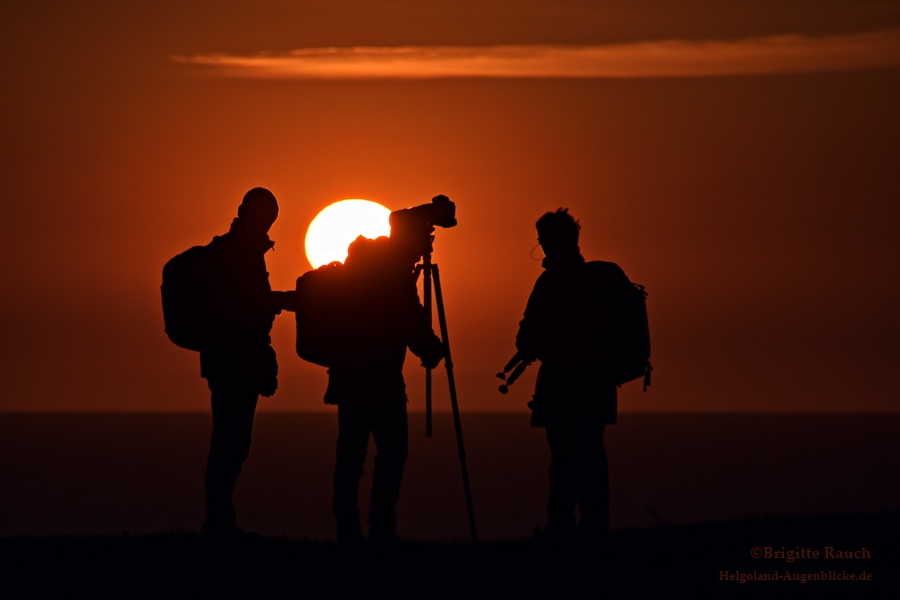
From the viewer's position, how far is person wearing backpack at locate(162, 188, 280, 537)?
335 inches

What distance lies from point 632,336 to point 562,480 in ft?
4.08

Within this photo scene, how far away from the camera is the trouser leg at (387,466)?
850cm

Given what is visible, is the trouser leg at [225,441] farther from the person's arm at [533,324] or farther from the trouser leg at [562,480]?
the trouser leg at [562,480]

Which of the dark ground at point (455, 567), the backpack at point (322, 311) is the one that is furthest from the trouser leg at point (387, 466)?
the backpack at point (322, 311)

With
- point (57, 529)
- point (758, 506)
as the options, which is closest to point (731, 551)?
point (57, 529)

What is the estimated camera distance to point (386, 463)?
27.9ft

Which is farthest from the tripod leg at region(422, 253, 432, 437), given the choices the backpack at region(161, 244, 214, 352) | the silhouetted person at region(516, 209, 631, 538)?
the backpack at region(161, 244, 214, 352)

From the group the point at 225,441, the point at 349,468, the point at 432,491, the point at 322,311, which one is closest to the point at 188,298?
the point at 322,311

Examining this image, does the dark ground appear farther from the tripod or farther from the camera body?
the camera body

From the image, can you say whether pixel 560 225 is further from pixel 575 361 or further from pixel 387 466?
pixel 387 466

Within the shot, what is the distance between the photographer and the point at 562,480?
348 inches

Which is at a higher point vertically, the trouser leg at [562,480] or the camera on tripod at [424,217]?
the camera on tripod at [424,217]

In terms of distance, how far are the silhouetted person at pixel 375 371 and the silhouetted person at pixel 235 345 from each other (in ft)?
2.06

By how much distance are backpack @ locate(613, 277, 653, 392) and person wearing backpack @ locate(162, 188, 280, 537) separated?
264 centimetres
